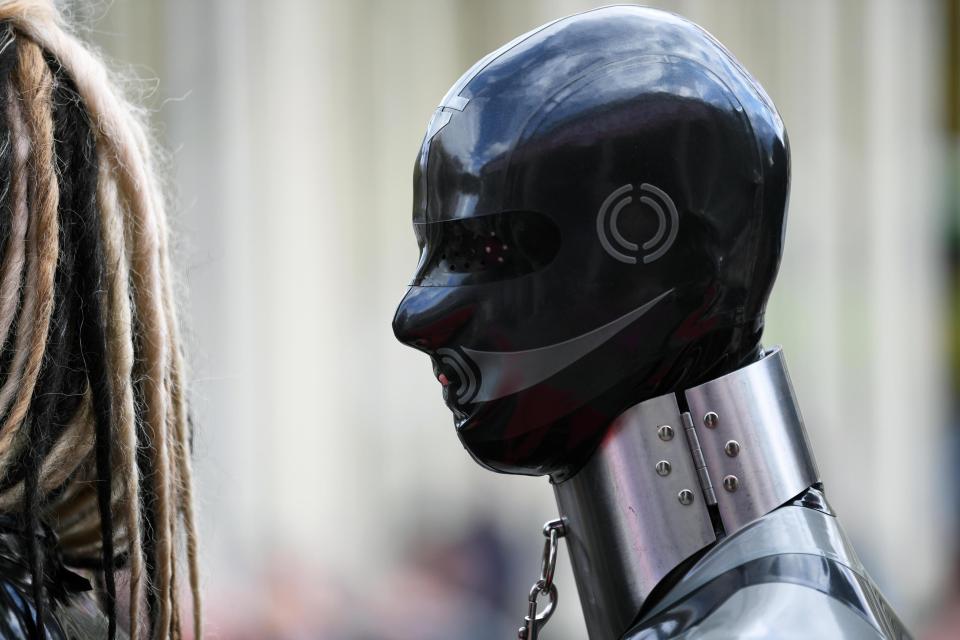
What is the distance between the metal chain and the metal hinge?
0.66ft

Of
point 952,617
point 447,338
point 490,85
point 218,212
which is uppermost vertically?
point 218,212

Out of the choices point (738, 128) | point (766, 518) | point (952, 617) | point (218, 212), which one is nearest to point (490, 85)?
point (738, 128)

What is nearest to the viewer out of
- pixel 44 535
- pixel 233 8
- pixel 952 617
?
pixel 44 535

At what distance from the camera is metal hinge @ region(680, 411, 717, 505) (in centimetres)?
141

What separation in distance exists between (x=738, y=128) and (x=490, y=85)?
281mm

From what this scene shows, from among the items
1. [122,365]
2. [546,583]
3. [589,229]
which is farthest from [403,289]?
[589,229]

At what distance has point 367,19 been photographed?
608 cm

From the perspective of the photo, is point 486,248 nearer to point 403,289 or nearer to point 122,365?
point 122,365

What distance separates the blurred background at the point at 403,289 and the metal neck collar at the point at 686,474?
13.9ft

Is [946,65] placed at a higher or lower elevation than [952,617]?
higher

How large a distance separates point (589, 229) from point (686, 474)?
29cm

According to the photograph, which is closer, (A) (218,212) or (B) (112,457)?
(B) (112,457)

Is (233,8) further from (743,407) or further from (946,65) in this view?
(743,407)

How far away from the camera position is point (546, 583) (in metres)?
1.54
